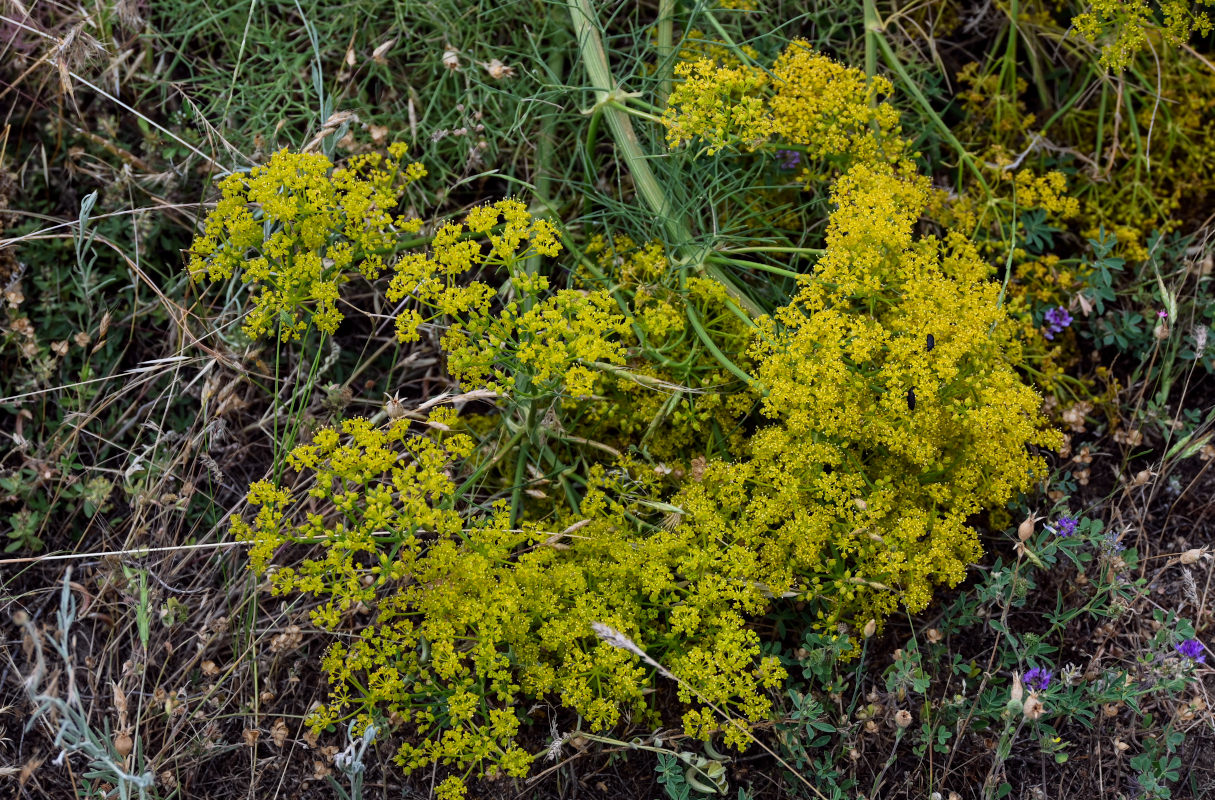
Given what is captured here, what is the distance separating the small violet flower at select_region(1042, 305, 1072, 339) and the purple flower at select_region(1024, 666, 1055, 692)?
3.82 feet

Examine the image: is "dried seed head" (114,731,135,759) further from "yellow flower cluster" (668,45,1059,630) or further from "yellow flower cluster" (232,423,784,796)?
"yellow flower cluster" (668,45,1059,630)

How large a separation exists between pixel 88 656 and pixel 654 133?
2392 mm

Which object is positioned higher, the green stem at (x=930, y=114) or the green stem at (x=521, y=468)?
the green stem at (x=930, y=114)

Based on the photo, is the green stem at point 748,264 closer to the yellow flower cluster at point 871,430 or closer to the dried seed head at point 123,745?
the yellow flower cluster at point 871,430

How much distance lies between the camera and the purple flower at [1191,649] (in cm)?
252

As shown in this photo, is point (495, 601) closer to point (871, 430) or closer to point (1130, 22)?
point (871, 430)

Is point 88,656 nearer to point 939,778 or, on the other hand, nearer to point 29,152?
point 29,152

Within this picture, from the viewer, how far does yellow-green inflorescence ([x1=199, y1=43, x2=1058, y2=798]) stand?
2.25m

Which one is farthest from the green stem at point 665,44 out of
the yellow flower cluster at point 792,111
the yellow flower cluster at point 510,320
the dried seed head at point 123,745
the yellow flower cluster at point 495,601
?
the dried seed head at point 123,745

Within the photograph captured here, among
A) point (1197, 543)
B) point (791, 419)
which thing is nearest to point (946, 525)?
point (791, 419)

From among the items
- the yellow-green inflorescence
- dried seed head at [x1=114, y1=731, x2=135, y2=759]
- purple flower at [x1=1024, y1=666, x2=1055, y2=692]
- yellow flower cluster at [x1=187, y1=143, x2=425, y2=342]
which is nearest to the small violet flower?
the yellow-green inflorescence

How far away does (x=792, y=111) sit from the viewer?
2807 mm

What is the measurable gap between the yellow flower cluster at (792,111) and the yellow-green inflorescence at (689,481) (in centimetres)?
1

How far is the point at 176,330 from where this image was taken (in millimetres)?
3299
